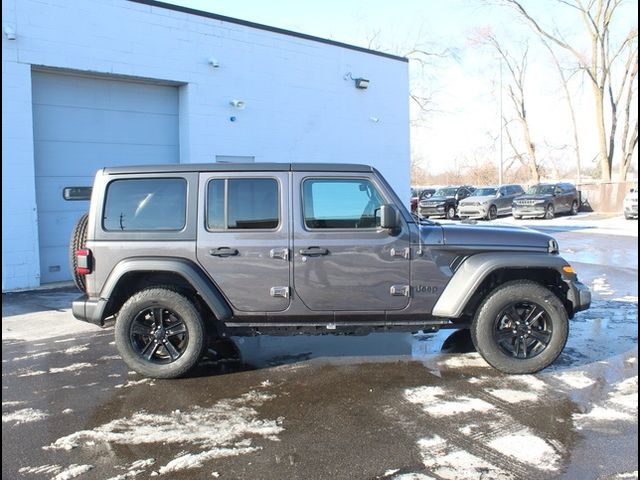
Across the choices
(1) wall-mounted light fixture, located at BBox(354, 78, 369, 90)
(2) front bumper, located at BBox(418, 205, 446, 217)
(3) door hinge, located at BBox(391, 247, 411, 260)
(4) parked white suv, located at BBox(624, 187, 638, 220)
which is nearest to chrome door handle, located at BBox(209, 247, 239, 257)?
(3) door hinge, located at BBox(391, 247, 411, 260)

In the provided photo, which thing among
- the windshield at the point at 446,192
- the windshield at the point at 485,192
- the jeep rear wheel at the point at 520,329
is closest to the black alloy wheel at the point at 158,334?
the jeep rear wheel at the point at 520,329

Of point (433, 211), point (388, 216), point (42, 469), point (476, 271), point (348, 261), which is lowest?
point (42, 469)

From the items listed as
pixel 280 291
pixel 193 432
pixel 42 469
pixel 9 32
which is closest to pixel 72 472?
pixel 42 469

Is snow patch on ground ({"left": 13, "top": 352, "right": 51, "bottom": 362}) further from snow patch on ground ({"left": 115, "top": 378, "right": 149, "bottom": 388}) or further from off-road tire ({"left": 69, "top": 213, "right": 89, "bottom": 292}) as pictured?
snow patch on ground ({"left": 115, "top": 378, "right": 149, "bottom": 388})

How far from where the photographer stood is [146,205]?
5375 millimetres

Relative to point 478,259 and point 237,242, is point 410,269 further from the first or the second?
point 237,242

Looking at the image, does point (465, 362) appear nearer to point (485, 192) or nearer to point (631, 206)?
point (631, 206)

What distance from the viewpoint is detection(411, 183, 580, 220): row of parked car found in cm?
2858

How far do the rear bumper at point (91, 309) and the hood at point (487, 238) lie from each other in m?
3.07

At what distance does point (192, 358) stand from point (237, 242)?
1159 mm

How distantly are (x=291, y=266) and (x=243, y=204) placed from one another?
0.75 metres

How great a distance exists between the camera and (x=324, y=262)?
17.0ft

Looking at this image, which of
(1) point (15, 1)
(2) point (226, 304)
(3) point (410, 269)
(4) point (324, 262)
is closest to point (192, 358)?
(2) point (226, 304)

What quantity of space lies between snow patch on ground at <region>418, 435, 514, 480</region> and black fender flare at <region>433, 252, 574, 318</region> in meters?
1.54
